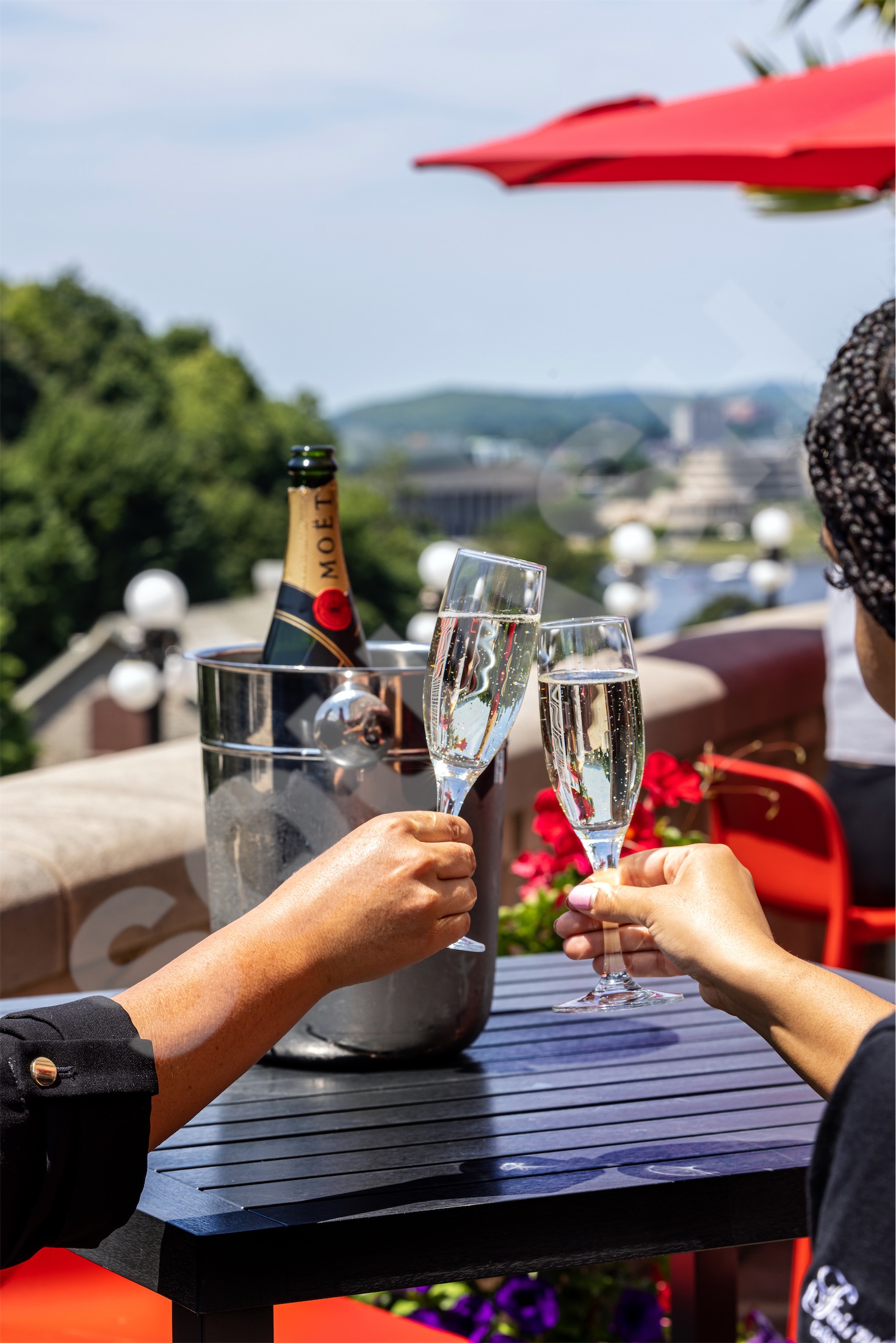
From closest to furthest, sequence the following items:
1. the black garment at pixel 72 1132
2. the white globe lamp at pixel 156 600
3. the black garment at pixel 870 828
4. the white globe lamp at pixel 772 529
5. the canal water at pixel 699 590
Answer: the black garment at pixel 72 1132 < the black garment at pixel 870 828 < the white globe lamp at pixel 156 600 < the white globe lamp at pixel 772 529 < the canal water at pixel 699 590

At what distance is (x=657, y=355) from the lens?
39875 mm

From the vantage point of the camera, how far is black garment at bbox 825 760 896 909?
249 cm

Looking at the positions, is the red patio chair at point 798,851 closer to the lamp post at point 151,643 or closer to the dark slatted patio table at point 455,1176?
the dark slatted patio table at point 455,1176

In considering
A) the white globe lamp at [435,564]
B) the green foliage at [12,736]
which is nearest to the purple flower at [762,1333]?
the white globe lamp at [435,564]

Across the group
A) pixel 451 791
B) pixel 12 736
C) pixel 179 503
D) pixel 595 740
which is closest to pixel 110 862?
pixel 451 791

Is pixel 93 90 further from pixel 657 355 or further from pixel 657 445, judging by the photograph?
pixel 657 355

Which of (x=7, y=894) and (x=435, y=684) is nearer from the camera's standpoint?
(x=435, y=684)

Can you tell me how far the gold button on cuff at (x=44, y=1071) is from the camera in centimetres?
82

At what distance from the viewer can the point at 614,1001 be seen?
1019 millimetres

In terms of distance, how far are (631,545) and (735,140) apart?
22.2ft

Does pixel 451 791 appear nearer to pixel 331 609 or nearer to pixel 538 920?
pixel 331 609

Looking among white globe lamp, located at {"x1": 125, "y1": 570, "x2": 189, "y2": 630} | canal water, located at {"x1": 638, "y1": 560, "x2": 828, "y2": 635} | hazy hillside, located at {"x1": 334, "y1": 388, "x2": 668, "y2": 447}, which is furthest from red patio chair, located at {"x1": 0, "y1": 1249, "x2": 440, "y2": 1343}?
hazy hillside, located at {"x1": 334, "y1": 388, "x2": 668, "y2": 447}

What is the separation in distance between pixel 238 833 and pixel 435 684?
27cm

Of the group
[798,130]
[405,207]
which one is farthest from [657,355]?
[798,130]
